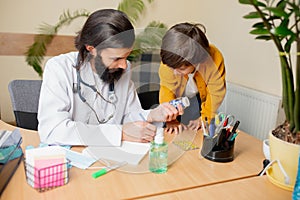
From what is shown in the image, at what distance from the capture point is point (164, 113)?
1198mm

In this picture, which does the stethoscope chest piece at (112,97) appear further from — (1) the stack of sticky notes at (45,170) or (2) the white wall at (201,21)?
(2) the white wall at (201,21)

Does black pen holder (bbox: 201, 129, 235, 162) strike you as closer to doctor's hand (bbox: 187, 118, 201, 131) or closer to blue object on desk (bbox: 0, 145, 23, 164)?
doctor's hand (bbox: 187, 118, 201, 131)

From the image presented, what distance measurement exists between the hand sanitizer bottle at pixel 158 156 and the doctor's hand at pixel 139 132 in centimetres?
17

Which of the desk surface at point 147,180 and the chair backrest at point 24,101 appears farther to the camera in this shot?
the chair backrest at point 24,101

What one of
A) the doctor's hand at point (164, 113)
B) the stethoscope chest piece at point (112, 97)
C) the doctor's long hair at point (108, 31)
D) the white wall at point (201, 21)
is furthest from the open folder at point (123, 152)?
the white wall at point (201, 21)

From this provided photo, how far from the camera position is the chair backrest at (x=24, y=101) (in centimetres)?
151

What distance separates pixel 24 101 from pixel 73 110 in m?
0.48

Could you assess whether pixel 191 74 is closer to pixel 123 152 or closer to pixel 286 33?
pixel 123 152

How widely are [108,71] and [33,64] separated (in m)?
1.84

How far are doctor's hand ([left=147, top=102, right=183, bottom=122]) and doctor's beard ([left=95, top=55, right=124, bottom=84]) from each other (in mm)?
218

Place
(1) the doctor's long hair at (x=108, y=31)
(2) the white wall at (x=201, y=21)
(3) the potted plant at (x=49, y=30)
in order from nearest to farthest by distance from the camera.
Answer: (1) the doctor's long hair at (x=108, y=31) → (2) the white wall at (x=201, y=21) → (3) the potted plant at (x=49, y=30)

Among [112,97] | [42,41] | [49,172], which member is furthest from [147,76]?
[42,41]

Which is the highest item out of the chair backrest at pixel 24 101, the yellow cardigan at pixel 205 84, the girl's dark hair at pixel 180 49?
the girl's dark hair at pixel 180 49

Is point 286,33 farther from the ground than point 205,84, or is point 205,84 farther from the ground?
point 286,33
